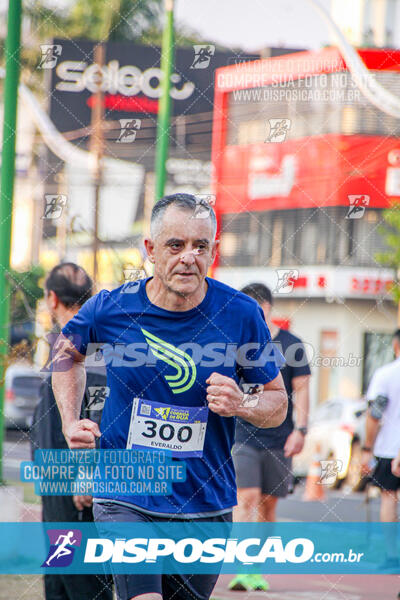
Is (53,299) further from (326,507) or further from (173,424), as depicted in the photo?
(326,507)

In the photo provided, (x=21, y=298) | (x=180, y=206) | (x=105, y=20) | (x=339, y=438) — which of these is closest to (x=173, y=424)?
(x=180, y=206)

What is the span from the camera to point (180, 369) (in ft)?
11.9

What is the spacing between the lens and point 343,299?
96.3ft

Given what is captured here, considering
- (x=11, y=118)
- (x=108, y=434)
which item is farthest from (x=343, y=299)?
(x=108, y=434)

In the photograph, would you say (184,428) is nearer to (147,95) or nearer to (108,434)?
(108,434)

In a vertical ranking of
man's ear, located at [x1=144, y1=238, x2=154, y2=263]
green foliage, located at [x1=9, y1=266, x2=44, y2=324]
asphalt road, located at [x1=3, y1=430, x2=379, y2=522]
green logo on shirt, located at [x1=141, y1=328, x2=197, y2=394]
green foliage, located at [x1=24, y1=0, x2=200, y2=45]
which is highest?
green foliage, located at [x1=24, y1=0, x2=200, y2=45]

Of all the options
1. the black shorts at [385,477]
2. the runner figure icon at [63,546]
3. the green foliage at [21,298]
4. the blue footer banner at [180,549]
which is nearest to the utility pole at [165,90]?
the green foliage at [21,298]

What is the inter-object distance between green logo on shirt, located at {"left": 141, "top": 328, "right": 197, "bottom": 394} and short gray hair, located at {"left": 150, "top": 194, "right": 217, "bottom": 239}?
1.36 feet

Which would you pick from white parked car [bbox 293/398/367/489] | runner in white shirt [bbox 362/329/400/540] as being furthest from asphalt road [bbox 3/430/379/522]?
runner in white shirt [bbox 362/329/400/540]

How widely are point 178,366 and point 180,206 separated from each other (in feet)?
1.81

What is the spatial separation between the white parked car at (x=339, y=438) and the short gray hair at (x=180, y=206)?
10.9 meters

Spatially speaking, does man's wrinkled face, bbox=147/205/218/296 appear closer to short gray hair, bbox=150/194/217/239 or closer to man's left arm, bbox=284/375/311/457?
short gray hair, bbox=150/194/217/239

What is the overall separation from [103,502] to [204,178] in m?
13.9

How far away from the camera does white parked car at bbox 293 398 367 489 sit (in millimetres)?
14875
